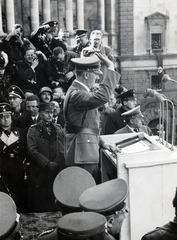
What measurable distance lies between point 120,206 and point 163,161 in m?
0.74

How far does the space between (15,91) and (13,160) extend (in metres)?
0.81

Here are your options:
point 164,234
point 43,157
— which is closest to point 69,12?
point 43,157

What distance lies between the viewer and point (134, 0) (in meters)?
4.39

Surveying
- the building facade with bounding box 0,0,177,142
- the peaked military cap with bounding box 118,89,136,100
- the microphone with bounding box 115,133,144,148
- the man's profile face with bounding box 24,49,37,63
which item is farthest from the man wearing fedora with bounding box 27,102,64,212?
the building facade with bounding box 0,0,177,142

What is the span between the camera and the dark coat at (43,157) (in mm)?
4516

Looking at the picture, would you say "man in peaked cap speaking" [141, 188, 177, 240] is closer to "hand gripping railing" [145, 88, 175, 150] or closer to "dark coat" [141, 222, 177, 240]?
"dark coat" [141, 222, 177, 240]

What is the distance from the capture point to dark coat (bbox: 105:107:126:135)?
4.49 m

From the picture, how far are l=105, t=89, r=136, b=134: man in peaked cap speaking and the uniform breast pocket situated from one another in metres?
0.26

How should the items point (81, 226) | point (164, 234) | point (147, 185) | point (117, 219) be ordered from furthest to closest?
point (147, 185) → point (164, 234) → point (117, 219) → point (81, 226)

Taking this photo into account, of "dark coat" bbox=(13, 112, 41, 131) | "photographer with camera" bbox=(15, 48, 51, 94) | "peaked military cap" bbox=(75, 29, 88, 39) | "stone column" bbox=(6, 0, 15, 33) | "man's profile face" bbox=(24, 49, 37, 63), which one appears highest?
"stone column" bbox=(6, 0, 15, 33)

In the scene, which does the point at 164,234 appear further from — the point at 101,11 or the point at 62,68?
the point at 101,11

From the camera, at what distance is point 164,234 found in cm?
386

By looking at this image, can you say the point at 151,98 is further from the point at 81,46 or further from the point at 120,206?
the point at 120,206

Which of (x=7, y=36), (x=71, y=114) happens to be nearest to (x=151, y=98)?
(x=71, y=114)
